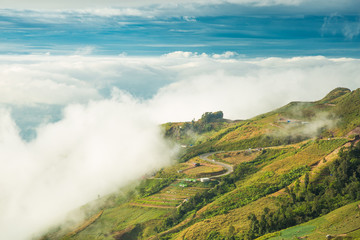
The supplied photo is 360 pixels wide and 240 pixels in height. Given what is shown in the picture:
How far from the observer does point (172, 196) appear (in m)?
124

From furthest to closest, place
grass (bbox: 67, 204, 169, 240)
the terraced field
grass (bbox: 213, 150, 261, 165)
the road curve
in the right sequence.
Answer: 1. grass (bbox: 213, 150, 261, 165)
2. the road curve
3. the terraced field
4. grass (bbox: 67, 204, 169, 240)

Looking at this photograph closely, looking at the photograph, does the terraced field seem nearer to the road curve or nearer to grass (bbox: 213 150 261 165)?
the road curve

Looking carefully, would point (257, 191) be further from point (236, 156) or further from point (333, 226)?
point (236, 156)

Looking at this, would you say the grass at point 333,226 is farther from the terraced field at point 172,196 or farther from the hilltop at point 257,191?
the terraced field at point 172,196

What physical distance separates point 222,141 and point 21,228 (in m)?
121

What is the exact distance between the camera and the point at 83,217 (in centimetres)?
12500

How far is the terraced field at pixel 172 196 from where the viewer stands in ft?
390

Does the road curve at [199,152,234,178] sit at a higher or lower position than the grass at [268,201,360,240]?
lower

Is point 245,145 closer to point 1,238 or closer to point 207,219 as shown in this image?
point 207,219

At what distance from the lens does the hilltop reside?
75.9 meters

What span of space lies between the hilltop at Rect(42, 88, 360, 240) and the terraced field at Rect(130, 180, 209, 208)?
1.55 ft

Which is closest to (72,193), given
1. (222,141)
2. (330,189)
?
(222,141)

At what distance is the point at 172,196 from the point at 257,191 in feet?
125

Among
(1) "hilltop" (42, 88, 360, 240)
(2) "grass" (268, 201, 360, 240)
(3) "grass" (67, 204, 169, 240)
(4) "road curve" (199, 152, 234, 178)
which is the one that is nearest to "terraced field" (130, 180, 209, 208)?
(1) "hilltop" (42, 88, 360, 240)
